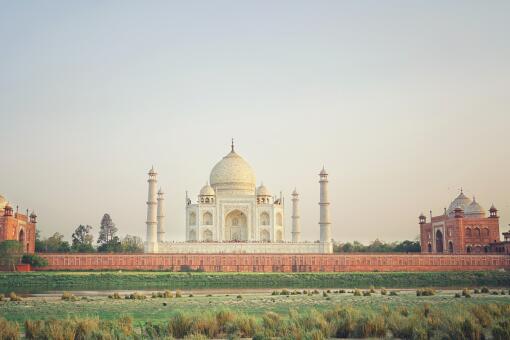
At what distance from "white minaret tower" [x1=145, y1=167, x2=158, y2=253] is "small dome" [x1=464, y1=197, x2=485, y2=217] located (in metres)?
24.8

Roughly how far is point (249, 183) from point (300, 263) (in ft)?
34.7

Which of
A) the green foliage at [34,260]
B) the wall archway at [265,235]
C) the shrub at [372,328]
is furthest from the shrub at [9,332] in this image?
the wall archway at [265,235]

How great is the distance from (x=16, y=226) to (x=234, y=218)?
16.4 metres

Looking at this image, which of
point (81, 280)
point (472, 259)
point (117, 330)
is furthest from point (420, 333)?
point (472, 259)

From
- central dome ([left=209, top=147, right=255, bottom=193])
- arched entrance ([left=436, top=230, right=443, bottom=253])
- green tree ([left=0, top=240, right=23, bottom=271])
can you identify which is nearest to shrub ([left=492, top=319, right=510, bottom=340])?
green tree ([left=0, top=240, right=23, bottom=271])

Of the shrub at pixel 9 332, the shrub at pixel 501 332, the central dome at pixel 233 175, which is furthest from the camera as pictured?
the central dome at pixel 233 175

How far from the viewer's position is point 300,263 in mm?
42906

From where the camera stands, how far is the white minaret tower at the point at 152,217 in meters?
44.0

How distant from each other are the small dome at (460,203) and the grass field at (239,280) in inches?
504

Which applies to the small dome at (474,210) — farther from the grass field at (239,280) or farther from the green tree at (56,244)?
the green tree at (56,244)

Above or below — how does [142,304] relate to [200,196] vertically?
below

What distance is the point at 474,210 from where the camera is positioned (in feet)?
166

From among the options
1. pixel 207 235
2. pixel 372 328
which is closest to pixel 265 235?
pixel 207 235

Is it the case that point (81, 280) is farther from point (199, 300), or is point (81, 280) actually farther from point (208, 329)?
point (208, 329)
